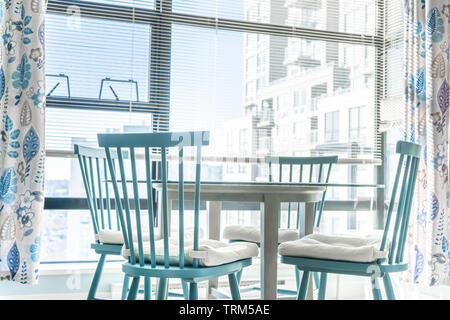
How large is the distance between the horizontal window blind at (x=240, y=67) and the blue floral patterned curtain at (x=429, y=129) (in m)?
0.33

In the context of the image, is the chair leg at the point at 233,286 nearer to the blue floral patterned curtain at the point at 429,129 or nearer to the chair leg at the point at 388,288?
the chair leg at the point at 388,288

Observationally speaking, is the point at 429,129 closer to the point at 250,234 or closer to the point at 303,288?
the point at 250,234

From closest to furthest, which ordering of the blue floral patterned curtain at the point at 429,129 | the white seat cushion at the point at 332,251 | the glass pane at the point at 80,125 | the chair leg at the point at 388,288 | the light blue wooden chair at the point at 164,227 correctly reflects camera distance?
the light blue wooden chair at the point at 164,227, the white seat cushion at the point at 332,251, the chair leg at the point at 388,288, the glass pane at the point at 80,125, the blue floral patterned curtain at the point at 429,129

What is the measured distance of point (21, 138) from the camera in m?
2.71

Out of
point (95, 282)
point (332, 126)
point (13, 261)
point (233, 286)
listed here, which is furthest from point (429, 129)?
point (13, 261)

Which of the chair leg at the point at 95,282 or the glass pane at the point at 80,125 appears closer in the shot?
the chair leg at the point at 95,282

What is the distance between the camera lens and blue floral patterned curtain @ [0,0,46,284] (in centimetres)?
268

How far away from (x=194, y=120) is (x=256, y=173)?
20.3 inches

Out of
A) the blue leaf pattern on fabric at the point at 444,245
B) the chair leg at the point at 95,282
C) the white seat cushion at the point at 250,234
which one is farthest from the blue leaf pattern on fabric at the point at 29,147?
the blue leaf pattern on fabric at the point at 444,245

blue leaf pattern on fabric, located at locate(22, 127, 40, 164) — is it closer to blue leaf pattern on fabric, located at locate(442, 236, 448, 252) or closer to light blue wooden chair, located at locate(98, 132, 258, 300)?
light blue wooden chair, located at locate(98, 132, 258, 300)

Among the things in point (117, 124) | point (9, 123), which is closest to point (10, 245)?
point (9, 123)

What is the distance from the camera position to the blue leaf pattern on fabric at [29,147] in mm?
2709

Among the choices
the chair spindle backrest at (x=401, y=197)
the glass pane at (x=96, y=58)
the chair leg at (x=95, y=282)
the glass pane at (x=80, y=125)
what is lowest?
the chair leg at (x=95, y=282)

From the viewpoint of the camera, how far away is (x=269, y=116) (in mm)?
3346
